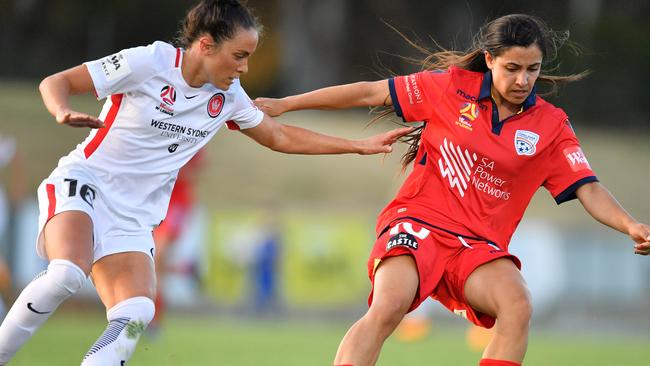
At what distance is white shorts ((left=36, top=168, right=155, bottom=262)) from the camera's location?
5.41m

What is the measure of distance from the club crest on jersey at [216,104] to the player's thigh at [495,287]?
5.11 feet

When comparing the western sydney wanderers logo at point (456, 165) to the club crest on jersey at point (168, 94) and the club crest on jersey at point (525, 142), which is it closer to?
the club crest on jersey at point (525, 142)

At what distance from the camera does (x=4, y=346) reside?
5.22 meters

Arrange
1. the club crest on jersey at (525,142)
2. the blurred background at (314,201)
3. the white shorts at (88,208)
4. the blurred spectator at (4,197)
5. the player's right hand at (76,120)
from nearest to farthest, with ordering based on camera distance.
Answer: the player's right hand at (76,120) → the white shorts at (88,208) → the club crest on jersey at (525,142) → the blurred spectator at (4,197) → the blurred background at (314,201)

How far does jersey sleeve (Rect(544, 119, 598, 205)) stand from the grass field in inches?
144

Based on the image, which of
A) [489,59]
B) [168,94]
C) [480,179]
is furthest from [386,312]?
[168,94]

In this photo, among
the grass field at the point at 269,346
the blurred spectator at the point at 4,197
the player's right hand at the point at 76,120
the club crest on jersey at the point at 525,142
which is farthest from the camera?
the blurred spectator at the point at 4,197

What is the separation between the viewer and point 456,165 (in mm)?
5676

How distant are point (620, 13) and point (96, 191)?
29158 millimetres

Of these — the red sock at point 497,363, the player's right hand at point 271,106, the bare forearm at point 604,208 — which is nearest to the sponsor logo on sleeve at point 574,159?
the bare forearm at point 604,208

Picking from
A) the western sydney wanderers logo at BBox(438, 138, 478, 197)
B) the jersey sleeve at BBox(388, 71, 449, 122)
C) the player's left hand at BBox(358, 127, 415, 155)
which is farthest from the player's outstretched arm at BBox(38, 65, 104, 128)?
the western sydney wanderers logo at BBox(438, 138, 478, 197)

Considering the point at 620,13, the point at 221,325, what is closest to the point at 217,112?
the point at 221,325

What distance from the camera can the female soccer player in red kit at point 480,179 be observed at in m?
5.48

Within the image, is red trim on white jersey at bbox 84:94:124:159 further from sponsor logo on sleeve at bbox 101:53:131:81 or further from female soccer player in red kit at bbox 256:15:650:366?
female soccer player in red kit at bbox 256:15:650:366
